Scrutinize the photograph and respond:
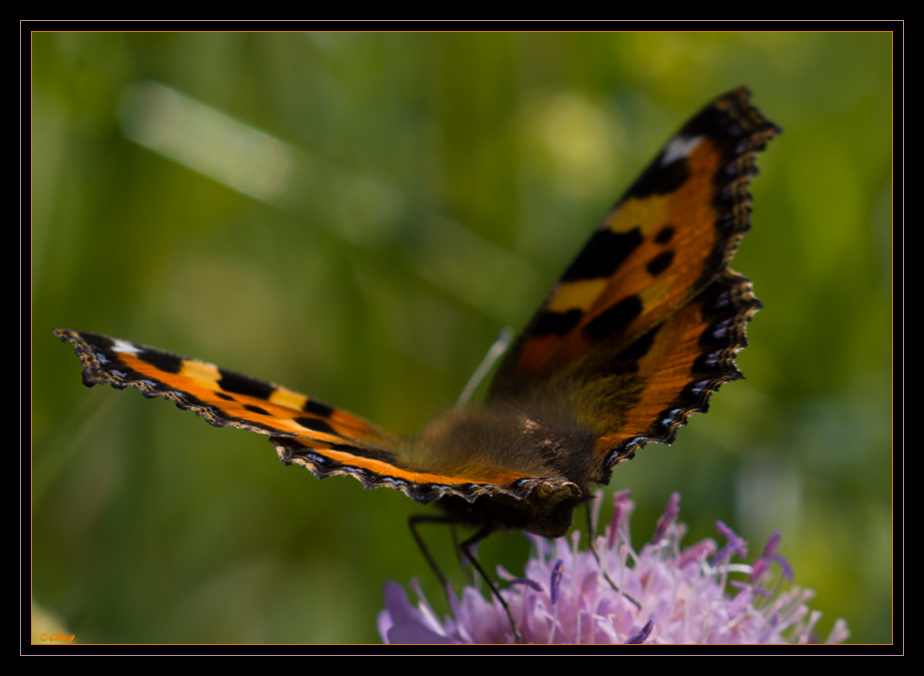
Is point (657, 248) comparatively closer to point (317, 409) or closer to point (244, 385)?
point (317, 409)

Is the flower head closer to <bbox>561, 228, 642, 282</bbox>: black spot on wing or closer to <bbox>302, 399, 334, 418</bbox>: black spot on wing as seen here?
<bbox>302, 399, 334, 418</bbox>: black spot on wing

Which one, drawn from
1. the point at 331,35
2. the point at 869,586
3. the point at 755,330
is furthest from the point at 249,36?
the point at 869,586

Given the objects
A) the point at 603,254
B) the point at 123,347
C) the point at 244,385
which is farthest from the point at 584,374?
the point at 123,347

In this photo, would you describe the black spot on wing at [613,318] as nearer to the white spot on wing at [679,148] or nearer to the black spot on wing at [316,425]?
the white spot on wing at [679,148]

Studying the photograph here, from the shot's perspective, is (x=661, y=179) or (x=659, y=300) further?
(x=661, y=179)

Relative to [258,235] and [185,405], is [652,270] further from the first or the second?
[258,235]
